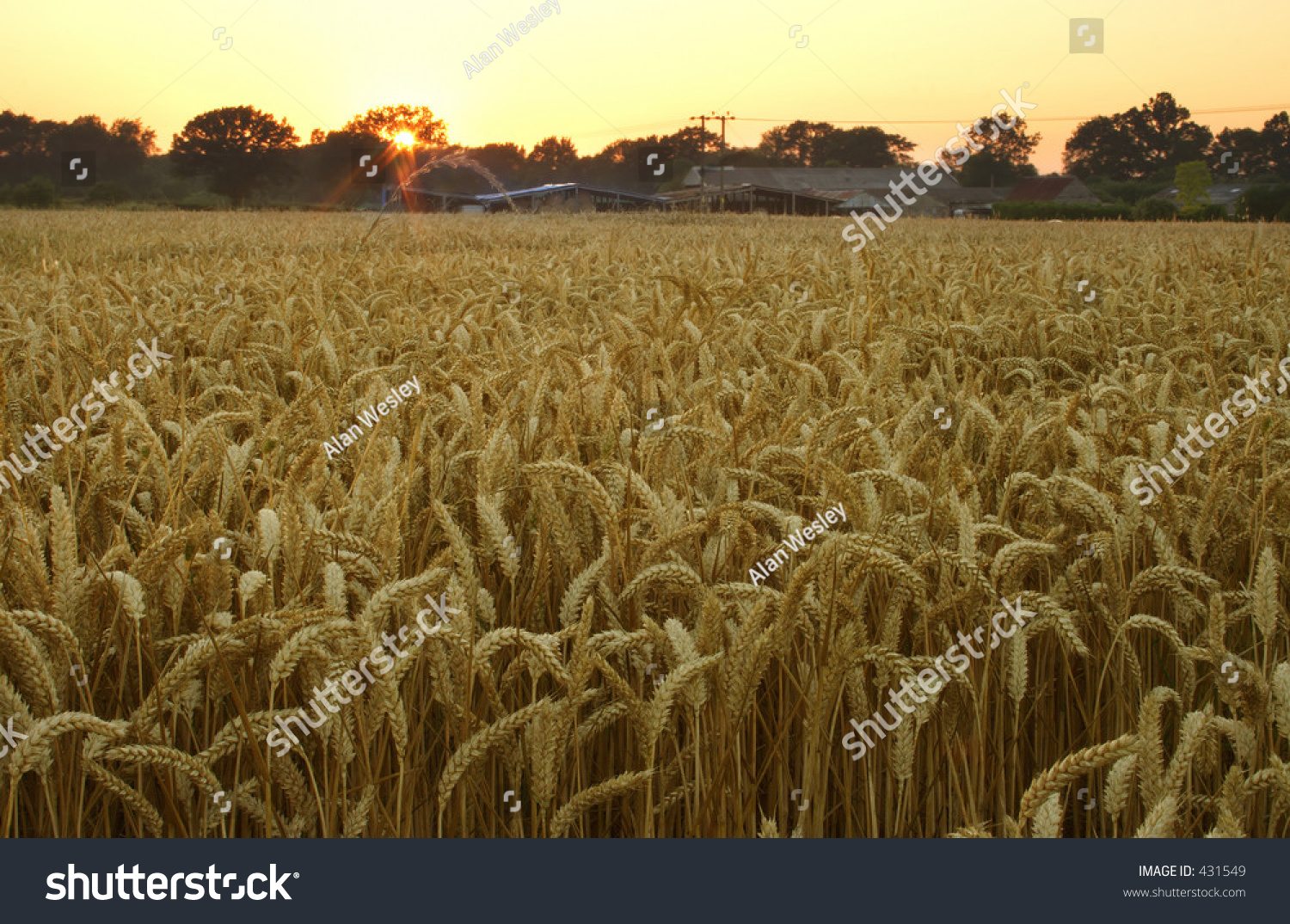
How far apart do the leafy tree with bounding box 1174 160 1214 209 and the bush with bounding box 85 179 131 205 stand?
6241 centimetres

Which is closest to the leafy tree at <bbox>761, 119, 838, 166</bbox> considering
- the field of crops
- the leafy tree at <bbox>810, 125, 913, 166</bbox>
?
the leafy tree at <bbox>810, 125, 913, 166</bbox>

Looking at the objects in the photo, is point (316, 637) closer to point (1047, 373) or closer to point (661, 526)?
point (661, 526)

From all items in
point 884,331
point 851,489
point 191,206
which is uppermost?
point 191,206

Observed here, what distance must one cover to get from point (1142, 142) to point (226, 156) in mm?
64583

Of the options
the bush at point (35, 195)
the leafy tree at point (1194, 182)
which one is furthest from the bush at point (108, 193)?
the leafy tree at point (1194, 182)

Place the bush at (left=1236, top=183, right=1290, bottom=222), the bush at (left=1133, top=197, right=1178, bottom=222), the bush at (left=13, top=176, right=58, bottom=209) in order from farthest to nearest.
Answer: the bush at (left=1133, top=197, right=1178, bottom=222)
the bush at (left=1236, top=183, right=1290, bottom=222)
the bush at (left=13, top=176, right=58, bottom=209)

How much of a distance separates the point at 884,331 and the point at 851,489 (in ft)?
7.75

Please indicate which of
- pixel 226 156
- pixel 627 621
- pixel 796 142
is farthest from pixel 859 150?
pixel 627 621

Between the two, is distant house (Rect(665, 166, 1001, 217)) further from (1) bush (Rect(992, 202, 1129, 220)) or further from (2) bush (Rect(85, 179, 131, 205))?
(2) bush (Rect(85, 179, 131, 205))

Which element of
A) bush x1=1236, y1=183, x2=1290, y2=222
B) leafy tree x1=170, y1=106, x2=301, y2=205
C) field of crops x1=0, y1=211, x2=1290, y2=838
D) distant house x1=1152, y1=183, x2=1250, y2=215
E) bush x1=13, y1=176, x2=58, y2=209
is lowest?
field of crops x1=0, y1=211, x2=1290, y2=838

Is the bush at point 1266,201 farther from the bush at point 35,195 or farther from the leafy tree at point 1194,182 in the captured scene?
the bush at point 35,195

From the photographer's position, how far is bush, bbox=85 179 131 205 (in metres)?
42.8

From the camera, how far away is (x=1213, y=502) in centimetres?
179

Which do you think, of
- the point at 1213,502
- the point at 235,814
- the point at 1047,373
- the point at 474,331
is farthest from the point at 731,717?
the point at 1047,373
